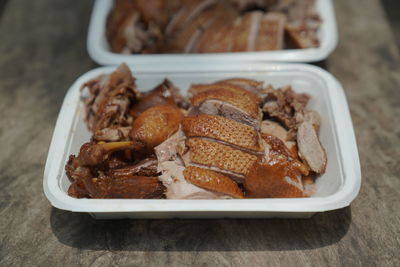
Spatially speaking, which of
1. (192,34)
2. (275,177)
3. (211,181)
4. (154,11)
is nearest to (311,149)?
(275,177)

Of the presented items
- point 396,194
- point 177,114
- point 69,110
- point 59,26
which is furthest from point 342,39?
point 59,26

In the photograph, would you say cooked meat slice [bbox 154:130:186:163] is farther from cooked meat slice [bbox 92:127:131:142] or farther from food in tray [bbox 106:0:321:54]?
food in tray [bbox 106:0:321:54]

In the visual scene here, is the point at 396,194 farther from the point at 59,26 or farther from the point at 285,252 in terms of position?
the point at 59,26

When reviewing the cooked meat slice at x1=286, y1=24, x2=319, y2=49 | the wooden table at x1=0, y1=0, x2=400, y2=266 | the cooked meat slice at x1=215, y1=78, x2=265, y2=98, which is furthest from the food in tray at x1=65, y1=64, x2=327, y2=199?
the cooked meat slice at x1=286, y1=24, x2=319, y2=49

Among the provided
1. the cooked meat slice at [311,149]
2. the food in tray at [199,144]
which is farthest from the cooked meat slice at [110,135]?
the cooked meat slice at [311,149]

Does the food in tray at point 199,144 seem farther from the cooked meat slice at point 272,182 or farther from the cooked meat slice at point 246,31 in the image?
the cooked meat slice at point 246,31
